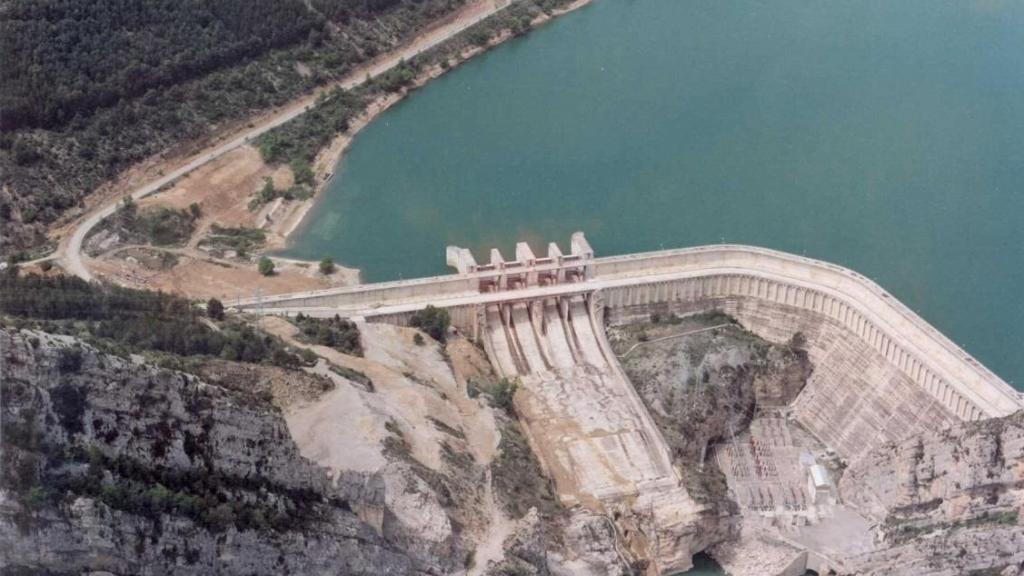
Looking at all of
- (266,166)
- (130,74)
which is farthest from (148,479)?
(130,74)

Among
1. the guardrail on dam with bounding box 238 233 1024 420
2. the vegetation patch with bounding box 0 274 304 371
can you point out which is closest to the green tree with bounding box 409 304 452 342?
the guardrail on dam with bounding box 238 233 1024 420

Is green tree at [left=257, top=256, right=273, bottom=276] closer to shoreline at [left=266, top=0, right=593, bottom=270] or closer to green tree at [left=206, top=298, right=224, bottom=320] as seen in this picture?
shoreline at [left=266, top=0, right=593, bottom=270]

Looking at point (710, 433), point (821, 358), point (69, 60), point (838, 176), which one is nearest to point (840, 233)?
point (838, 176)

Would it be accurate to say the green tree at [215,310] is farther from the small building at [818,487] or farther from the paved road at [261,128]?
the small building at [818,487]

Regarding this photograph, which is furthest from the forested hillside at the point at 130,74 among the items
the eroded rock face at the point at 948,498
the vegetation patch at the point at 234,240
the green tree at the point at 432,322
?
the eroded rock face at the point at 948,498

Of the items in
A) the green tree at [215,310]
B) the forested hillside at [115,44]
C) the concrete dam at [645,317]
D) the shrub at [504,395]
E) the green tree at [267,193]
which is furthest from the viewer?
the green tree at [267,193]

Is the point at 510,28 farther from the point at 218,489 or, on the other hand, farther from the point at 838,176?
the point at 218,489
